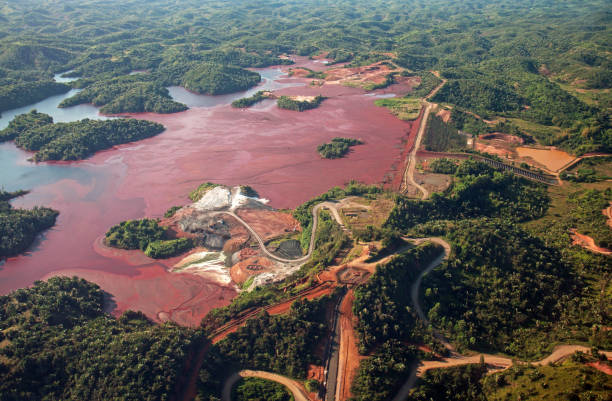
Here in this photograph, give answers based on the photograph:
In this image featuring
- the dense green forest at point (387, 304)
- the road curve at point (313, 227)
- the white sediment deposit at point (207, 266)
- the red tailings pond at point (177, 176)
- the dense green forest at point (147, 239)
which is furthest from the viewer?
the dense green forest at point (147, 239)

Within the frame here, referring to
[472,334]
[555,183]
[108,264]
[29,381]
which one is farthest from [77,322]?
[555,183]

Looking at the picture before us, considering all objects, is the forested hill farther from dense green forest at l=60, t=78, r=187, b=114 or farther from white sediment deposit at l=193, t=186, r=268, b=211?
white sediment deposit at l=193, t=186, r=268, b=211

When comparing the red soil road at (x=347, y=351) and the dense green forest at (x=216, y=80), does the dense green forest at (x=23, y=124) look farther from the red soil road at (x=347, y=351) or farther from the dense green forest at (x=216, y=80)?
the red soil road at (x=347, y=351)

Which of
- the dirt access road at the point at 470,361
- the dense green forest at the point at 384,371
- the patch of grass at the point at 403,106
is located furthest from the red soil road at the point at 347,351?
the patch of grass at the point at 403,106

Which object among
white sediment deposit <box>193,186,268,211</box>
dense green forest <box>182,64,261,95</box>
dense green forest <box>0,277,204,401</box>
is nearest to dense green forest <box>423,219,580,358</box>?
dense green forest <box>0,277,204,401</box>

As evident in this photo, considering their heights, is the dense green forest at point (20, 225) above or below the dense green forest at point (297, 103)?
below

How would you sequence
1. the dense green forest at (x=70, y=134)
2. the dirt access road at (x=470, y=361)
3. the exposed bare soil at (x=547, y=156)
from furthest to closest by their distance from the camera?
the dense green forest at (x=70, y=134), the exposed bare soil at (x=547, y=156), the dirt access road at (x=470, y=361)
